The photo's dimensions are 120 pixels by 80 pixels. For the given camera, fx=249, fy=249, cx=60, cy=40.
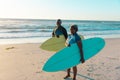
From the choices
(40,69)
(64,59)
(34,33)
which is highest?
(64,59)

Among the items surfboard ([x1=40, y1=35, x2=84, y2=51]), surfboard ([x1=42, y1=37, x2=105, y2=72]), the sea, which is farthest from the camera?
the sea

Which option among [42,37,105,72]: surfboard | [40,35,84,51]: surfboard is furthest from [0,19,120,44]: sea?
[42,37,105,72]: surfboard

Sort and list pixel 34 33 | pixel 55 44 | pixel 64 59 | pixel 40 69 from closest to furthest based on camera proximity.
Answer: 1. pixel 64 59
2. pixel 40 69
3. pixel 55 44
4. pixel 34 33

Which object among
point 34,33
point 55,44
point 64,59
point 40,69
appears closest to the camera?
point 64,59

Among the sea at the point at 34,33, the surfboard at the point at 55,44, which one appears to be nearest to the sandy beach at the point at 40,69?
the surfboard at the point at 55,44

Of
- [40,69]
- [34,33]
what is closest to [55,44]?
[40,69]

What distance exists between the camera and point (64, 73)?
271 inches

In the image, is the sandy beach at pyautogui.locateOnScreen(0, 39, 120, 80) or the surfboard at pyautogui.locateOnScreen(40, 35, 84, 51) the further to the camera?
the surfboard at pyautogui.locateOnScreen(40, 35, 84, 51)

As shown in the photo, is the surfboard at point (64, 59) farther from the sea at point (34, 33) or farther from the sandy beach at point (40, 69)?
the sea at point (34, 33)

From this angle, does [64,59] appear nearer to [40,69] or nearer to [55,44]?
[40,69]

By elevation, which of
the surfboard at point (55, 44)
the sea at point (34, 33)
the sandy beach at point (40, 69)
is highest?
the surfboard at point (55, 44)

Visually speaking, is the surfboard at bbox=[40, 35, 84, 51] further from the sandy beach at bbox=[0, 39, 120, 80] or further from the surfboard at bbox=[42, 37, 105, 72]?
the surfboard at bbox=[42, 37, 105, 72]

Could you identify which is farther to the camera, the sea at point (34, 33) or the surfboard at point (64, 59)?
the sea at point (34, 33)

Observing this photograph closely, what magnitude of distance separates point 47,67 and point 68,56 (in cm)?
69
